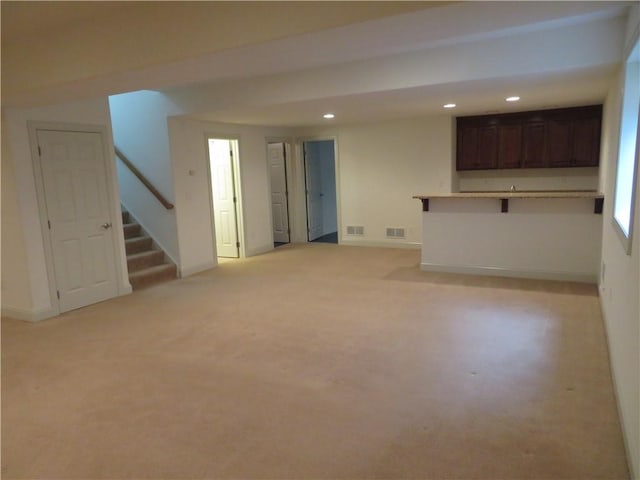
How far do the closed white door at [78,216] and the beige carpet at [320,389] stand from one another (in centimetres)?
37

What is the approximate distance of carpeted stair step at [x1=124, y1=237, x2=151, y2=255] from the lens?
6.02 m

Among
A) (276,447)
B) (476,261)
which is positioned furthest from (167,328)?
(476,261)

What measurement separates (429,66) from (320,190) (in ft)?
16.4

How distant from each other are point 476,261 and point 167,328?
3.79 meters

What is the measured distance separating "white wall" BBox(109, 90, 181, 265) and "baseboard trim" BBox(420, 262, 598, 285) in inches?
141

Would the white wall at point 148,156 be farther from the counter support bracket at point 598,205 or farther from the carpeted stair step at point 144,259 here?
the counter support bracket at point 598,205

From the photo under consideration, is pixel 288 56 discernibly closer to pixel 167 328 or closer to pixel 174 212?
pixel 167 328

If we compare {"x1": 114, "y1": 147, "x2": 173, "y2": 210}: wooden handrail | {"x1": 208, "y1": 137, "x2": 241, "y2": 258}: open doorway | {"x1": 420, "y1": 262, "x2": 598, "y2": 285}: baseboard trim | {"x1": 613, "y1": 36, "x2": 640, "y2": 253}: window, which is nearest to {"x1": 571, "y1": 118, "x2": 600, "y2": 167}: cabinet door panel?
{"x1": 420, "y1": 262, "x2": 598, "y2": 285}: baseboard trim

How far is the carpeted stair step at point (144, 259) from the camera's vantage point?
229 inches

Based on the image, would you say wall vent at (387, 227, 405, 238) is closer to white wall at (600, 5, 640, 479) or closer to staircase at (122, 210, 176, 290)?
staircase at (122, 210, 176, 290)

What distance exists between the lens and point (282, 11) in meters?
2.34

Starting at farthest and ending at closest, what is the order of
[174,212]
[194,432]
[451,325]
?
[174,212] → [451,325] → [194,432]

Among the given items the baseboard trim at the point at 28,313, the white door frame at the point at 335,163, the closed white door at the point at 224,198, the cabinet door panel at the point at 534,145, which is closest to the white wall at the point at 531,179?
the cabinet door panel at the point at 534,145

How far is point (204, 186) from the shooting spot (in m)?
6.53
